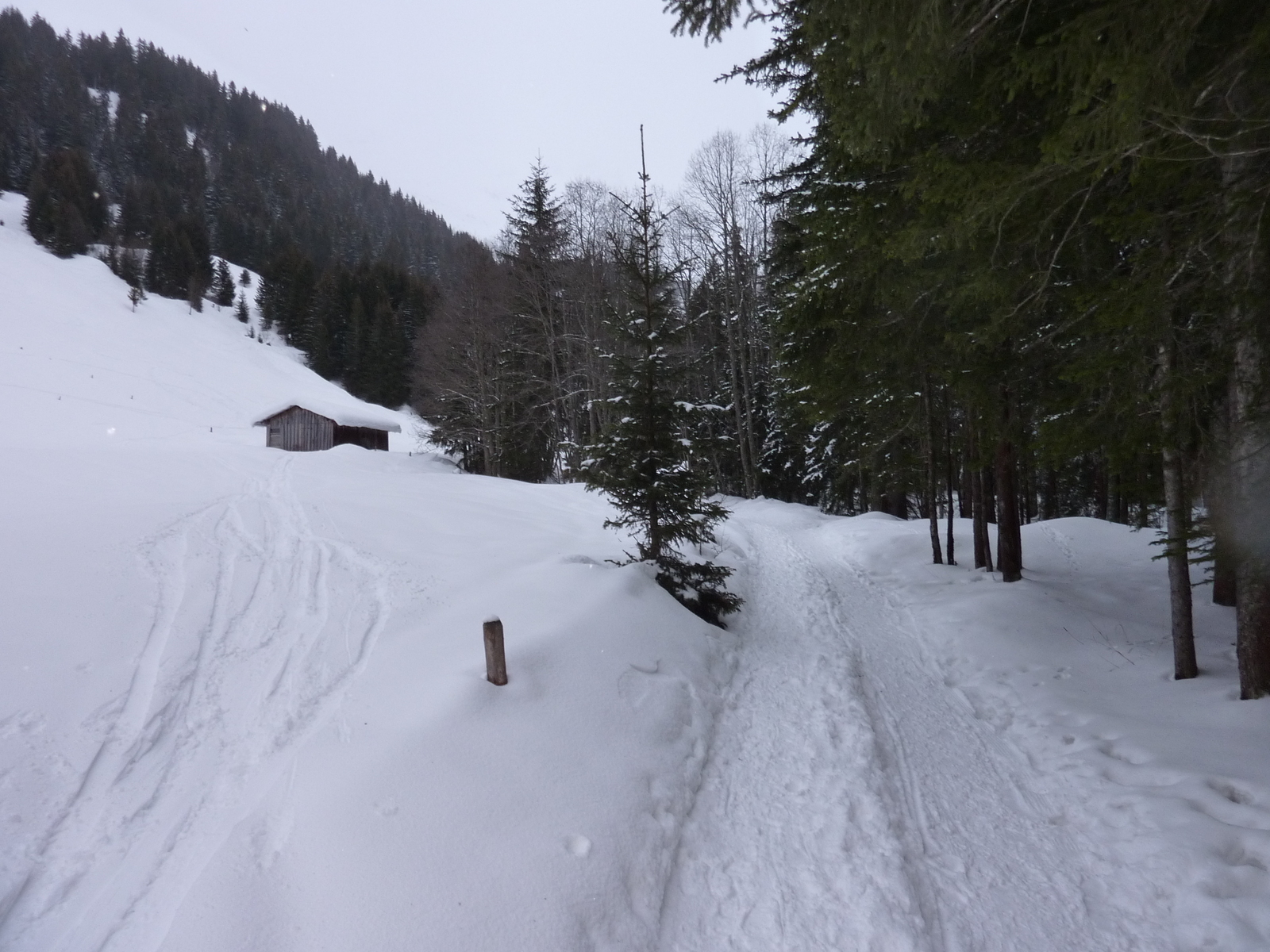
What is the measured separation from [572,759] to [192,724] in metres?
3.33

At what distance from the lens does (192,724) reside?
16.1 ft

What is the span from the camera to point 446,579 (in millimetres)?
8219

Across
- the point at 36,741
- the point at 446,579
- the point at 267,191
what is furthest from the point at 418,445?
the point at 267,191

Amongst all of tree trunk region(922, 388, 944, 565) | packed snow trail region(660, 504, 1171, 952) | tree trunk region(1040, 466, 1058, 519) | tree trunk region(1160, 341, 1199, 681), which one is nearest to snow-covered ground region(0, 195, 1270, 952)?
packed snow trail region(660, 504, 1171, 952)

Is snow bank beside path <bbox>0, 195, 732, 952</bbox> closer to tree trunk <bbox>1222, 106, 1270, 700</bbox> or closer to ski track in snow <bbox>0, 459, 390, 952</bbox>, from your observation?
ski track in snow <bbox>0, 459, 390, 952</bbox>

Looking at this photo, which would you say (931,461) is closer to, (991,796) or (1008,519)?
(1008,519)

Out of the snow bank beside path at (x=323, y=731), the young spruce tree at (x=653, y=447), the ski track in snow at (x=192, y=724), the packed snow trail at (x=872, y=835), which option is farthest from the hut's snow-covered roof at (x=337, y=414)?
the packed snow trail at (x=872, y=835)

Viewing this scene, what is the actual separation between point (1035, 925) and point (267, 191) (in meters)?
129

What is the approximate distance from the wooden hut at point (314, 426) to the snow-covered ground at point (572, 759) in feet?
79.5

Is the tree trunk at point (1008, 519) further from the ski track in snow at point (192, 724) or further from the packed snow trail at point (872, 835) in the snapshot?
the ski track in snow at point (192, 724)

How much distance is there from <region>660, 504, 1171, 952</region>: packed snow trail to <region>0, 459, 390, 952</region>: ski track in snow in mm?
3181

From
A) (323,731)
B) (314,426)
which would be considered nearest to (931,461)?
(323,731)

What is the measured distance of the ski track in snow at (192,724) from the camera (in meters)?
3.34

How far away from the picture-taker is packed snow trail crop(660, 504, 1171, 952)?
10.7ft
